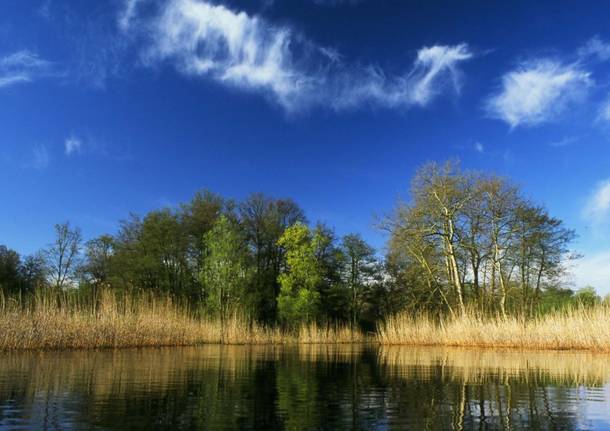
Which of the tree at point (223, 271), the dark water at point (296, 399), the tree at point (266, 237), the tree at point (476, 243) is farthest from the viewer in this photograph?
the tree at point (266, 237)

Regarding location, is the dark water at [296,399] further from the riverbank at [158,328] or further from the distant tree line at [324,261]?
the distant tree line at [324,261]

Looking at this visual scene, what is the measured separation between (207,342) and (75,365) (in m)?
15.4

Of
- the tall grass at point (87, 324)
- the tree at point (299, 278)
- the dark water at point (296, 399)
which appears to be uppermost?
the tree at point (299, 278)

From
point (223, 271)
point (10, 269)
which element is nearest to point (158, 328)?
point (223, 271)

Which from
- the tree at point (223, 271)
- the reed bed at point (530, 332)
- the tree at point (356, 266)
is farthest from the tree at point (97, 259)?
the reed bed at point (530, 332)

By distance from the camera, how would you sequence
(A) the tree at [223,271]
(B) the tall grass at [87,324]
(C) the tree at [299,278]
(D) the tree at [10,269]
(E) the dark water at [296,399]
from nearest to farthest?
(E) the dark water at [296,399] → (B) the tall grass at [87,324] → (A) the tree at [223,271] → (C) the tree at [299,278] → (D) the tree at [10,269]

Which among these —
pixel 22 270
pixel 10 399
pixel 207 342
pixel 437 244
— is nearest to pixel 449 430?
pixel 10 399

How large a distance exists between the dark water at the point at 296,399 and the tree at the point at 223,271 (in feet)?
99.2

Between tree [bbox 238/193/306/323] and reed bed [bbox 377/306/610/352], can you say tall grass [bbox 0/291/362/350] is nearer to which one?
reed bed [bbox 377/306/610/352]

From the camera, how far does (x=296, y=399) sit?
6508mm

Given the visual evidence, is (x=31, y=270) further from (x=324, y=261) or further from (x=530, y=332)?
(x=530, y=332)

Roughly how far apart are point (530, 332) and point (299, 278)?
2817cm

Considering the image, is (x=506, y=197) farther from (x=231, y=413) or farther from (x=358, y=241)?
(x=231, y=413)

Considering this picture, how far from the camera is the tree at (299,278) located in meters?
44.3
